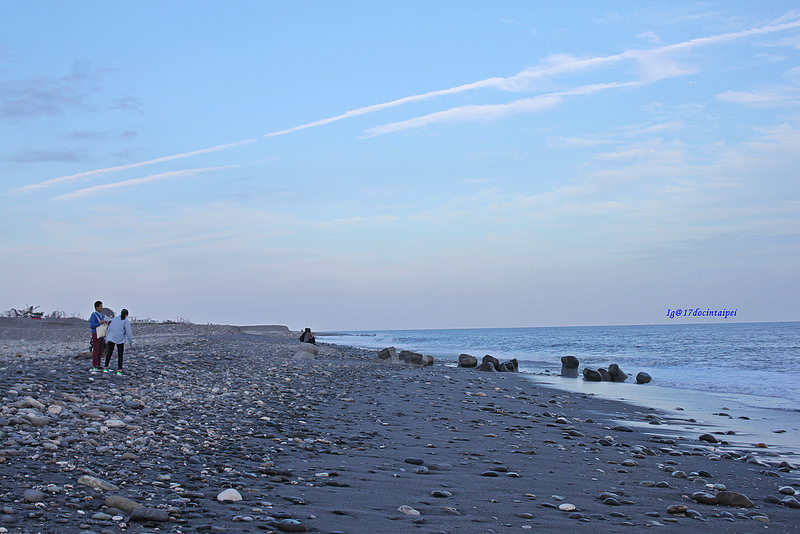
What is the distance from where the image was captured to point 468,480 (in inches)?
284

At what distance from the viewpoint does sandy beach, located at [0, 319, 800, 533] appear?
5371mm

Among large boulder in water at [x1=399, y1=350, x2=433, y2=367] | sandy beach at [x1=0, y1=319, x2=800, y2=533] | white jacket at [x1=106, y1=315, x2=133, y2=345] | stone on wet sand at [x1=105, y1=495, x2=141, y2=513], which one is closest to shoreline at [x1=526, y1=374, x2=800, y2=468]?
sandy beach at [x1=0, y1=319, x2=800, y2=533]

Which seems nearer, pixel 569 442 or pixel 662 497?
pixel 662 497

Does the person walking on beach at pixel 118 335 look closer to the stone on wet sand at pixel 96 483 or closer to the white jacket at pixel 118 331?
the white jacket at pixel 118 331

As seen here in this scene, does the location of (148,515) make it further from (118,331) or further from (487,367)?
(487,367)

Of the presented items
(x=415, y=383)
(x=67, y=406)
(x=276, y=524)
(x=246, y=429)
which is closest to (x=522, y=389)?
(x=415, y=383)

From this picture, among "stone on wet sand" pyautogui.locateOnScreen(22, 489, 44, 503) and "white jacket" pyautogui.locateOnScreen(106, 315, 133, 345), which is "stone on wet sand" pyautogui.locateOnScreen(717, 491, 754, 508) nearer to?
"stone on wet sand" pyautogui.locateOnScreen(22, 489, 44, 503)

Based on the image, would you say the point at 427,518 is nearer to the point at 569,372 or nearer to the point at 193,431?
the point at 193,431

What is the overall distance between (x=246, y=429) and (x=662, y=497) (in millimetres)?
6267

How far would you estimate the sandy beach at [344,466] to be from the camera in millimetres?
5371

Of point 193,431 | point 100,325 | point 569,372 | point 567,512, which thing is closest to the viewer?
point 567,512

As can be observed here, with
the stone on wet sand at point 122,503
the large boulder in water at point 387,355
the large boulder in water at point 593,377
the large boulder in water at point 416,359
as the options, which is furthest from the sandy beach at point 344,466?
the large boulder in water at point 387,355

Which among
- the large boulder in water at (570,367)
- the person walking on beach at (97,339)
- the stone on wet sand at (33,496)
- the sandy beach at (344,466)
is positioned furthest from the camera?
the large boulder in water at (570,367)

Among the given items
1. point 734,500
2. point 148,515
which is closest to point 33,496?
point 148,515
